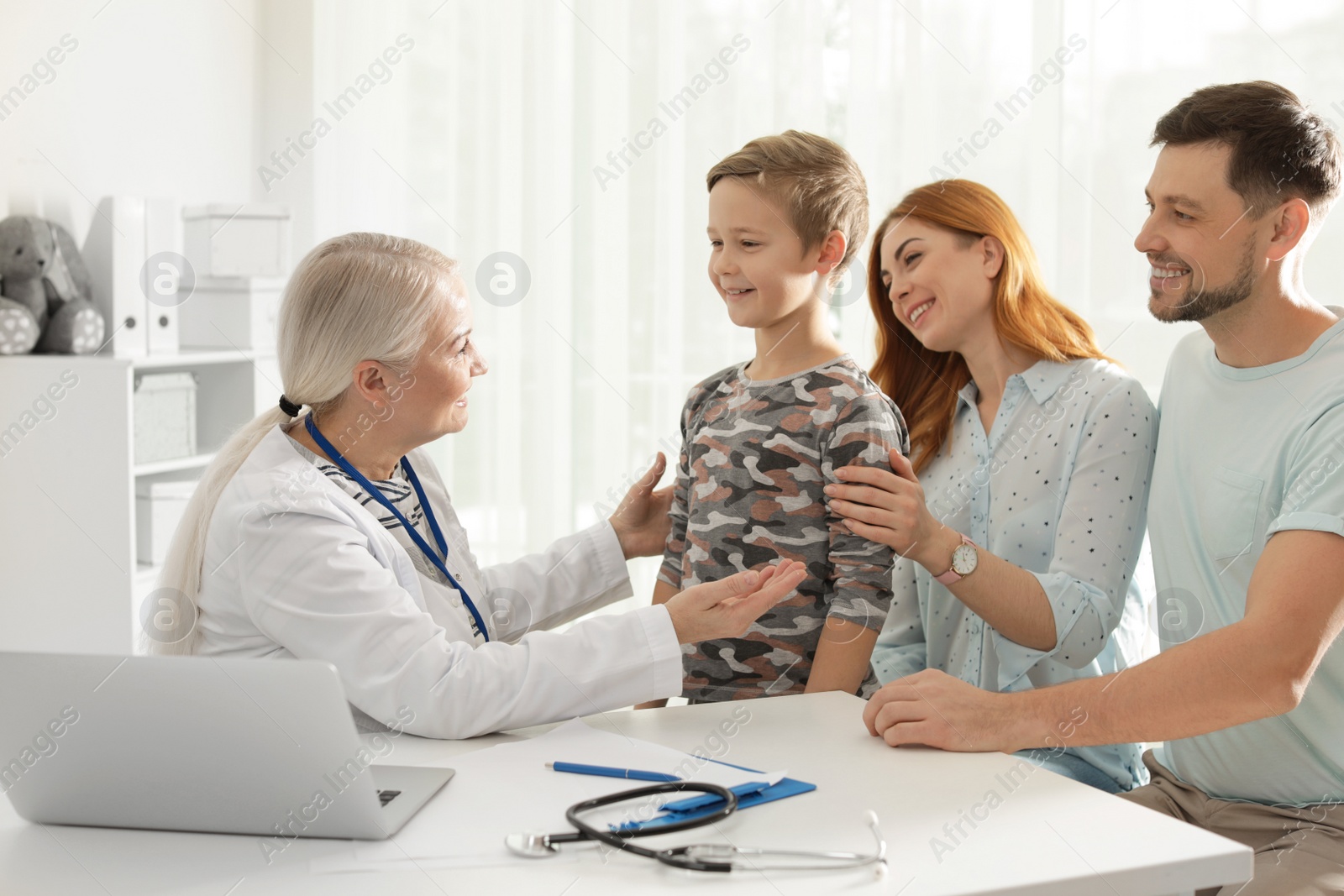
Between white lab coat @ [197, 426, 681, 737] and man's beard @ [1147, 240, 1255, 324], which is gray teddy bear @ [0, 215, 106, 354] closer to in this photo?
white lab coat @ [197, 426, 681, 737]

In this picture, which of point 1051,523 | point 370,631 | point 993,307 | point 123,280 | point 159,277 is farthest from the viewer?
point 159,277

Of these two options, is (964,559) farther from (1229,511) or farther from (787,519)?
(1229,511)

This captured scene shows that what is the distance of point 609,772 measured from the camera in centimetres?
112

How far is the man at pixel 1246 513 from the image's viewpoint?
134cm

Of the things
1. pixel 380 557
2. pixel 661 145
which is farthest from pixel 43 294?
pixel 380 557

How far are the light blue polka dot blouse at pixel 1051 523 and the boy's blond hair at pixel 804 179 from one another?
0.43 m

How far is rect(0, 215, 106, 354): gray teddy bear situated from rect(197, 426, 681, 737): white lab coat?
199 centimetres

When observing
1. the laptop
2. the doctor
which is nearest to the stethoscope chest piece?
the laptop

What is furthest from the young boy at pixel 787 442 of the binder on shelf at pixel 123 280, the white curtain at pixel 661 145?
the binder on shelf at pixel 123 280

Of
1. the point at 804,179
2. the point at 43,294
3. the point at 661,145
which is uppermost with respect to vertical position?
the point at 661,145

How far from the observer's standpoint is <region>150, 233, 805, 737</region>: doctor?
4.00 feet

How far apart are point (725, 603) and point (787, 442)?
0.44 m

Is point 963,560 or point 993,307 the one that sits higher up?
point 993,307

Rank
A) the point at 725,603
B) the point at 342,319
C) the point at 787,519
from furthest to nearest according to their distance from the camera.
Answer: the point at 787,519, the point at 342,319, the point at 725,603
